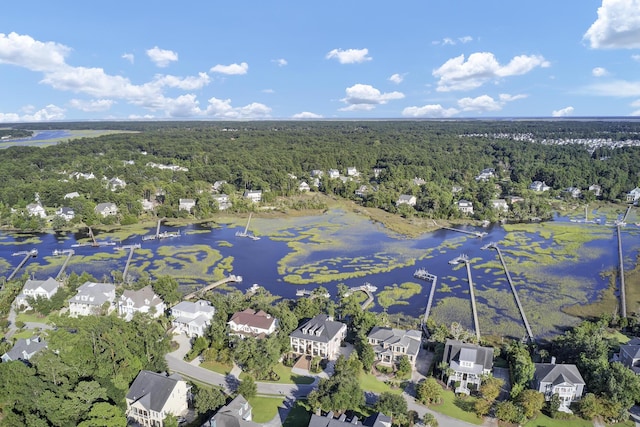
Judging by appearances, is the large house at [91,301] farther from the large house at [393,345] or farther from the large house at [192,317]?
the large house at [393,345]

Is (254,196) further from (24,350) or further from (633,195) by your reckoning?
(633,195)

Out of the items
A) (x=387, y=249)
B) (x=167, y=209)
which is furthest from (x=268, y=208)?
(x=387, y=249)

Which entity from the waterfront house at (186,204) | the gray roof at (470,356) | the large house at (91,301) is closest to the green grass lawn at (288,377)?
the gray roof at (470,356)

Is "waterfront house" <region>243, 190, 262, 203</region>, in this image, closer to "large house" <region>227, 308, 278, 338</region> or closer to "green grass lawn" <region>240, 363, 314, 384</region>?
"large house" <region>227, 308, 278, 338</region>

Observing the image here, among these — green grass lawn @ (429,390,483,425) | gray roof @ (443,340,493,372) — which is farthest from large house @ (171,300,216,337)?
gray roof @ (443,340,493,372)

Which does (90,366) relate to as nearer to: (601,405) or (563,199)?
(601,405)

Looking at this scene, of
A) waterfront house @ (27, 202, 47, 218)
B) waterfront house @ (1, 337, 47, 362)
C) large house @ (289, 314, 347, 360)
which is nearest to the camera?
waterfront house @ (1, 337, 47, 362)

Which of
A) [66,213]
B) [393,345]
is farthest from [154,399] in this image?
[66,213]
